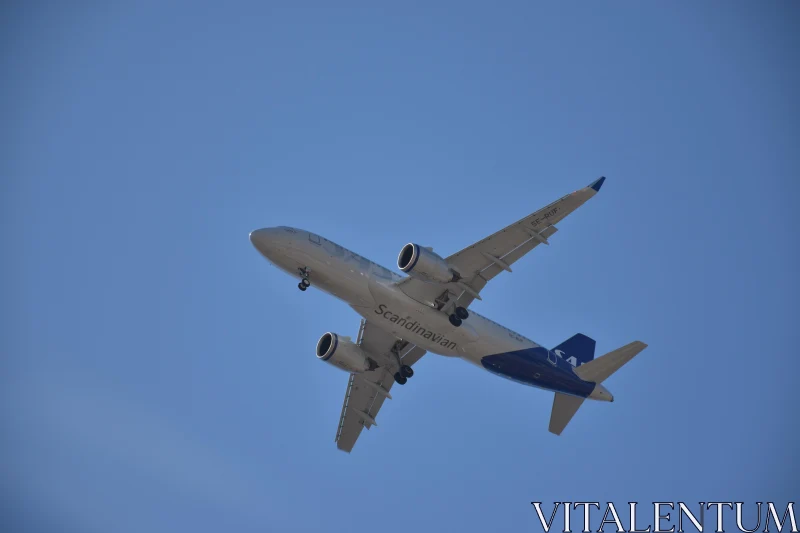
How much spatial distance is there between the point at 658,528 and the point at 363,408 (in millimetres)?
20509

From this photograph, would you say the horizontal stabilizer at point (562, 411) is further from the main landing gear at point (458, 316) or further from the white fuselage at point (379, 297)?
the main landing gear at point (458, 316)

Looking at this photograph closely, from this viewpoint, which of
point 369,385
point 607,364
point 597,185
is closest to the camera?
point 597,185

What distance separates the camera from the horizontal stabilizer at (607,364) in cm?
4269

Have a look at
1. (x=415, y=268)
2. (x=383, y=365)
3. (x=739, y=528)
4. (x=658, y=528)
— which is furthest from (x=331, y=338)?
(x=739, y=528)

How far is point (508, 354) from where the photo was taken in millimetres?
42656

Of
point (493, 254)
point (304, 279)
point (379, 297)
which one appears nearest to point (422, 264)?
point (379, 297)

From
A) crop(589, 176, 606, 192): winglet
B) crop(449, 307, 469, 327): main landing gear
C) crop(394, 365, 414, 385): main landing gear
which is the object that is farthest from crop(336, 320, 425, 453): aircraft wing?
crop(589, 176, 606, 192): winglet

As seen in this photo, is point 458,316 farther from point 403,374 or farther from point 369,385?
point 369,385

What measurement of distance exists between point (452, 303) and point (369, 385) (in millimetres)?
11229

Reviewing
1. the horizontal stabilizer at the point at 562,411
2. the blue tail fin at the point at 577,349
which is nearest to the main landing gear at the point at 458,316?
the blue tail fin at the point at 577,349

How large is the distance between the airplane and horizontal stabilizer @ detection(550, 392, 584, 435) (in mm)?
62

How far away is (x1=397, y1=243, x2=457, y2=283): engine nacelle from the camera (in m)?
38.6

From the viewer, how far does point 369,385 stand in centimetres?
4959

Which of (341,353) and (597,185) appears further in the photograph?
(341,353)
